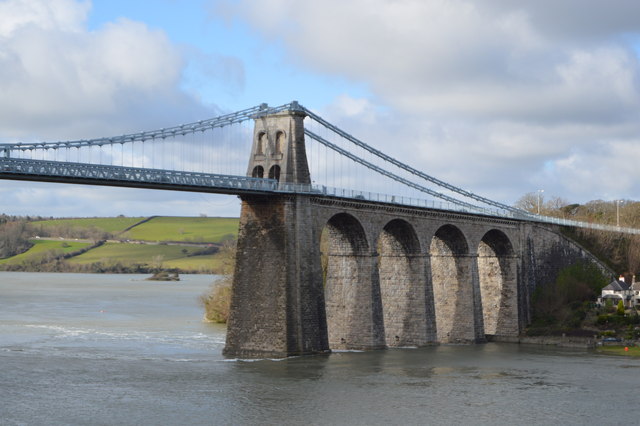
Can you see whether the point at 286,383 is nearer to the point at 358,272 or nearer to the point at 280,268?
the point at 280,268

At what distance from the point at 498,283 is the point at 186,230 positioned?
4696 inches

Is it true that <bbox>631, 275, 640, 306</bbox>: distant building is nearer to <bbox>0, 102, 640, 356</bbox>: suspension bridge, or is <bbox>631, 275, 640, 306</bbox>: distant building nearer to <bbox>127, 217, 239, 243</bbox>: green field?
<bbox>0, 102, 640, 356</bbox>: suspension bridge

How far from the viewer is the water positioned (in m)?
37.5

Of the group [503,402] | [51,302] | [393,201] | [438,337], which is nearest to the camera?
[503,402]

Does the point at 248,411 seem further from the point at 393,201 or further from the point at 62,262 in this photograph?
the point at 62,262

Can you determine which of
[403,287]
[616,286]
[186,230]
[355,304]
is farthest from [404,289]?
[186,230]

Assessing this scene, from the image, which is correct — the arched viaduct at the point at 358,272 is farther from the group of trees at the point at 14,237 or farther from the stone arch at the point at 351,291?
the group of trees at the point at 14,237

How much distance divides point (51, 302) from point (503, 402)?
212 feet

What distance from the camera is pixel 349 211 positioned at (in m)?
55.7

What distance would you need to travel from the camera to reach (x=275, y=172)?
53062mm

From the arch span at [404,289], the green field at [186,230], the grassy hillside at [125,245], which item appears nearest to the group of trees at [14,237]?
the grassy hillside at [125,245]

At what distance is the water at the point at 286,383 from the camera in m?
37.5

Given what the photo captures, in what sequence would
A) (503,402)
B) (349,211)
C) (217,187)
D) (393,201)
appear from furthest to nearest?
(393,201)
(349,211)
(217,187)
(503,402)

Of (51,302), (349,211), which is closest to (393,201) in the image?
(349,211)
